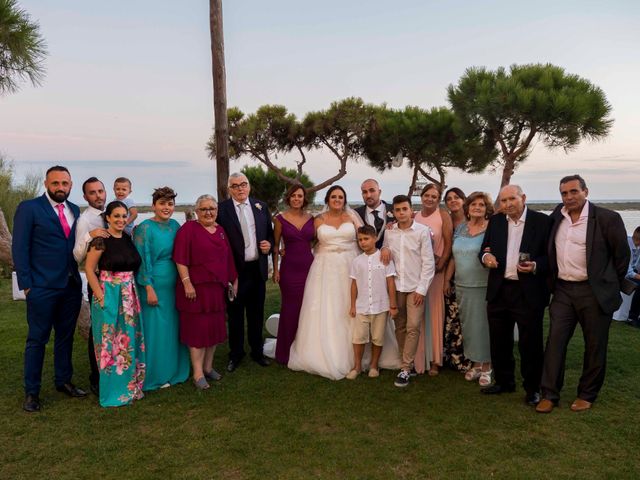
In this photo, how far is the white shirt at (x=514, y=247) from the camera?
161 inches

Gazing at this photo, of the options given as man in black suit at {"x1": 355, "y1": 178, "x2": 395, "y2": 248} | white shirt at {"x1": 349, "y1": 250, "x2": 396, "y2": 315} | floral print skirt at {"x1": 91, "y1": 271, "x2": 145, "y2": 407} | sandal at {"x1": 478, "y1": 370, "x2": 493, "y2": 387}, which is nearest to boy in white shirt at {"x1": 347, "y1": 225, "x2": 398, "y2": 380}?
white shirt at {"x1": 349, "y1": 250, "x2": 396, "y2": 315}

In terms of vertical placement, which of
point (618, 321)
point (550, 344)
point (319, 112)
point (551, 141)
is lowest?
point (618, 321)

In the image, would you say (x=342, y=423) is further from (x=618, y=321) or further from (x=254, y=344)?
(x=618, y=321)

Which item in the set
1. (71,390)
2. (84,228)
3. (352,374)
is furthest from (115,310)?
(352,374)

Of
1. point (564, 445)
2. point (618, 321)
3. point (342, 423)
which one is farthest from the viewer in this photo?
point (618, 321)

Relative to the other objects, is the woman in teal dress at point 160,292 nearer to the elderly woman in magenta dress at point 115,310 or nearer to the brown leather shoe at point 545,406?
the elderly woman in magenta dress at point 115,310

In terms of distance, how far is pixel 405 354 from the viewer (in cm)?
468

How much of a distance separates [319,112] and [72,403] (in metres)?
17.3

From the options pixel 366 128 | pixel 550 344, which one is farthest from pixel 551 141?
pixel 550 344

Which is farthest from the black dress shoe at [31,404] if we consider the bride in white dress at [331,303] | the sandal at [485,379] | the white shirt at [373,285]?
the sandal at [485,379]

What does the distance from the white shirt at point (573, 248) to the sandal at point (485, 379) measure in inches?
48.4

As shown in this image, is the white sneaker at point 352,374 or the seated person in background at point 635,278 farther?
the seated person in background at point 635,278

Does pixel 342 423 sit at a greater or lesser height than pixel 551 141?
lesser

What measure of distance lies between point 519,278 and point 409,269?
3.23 feet
